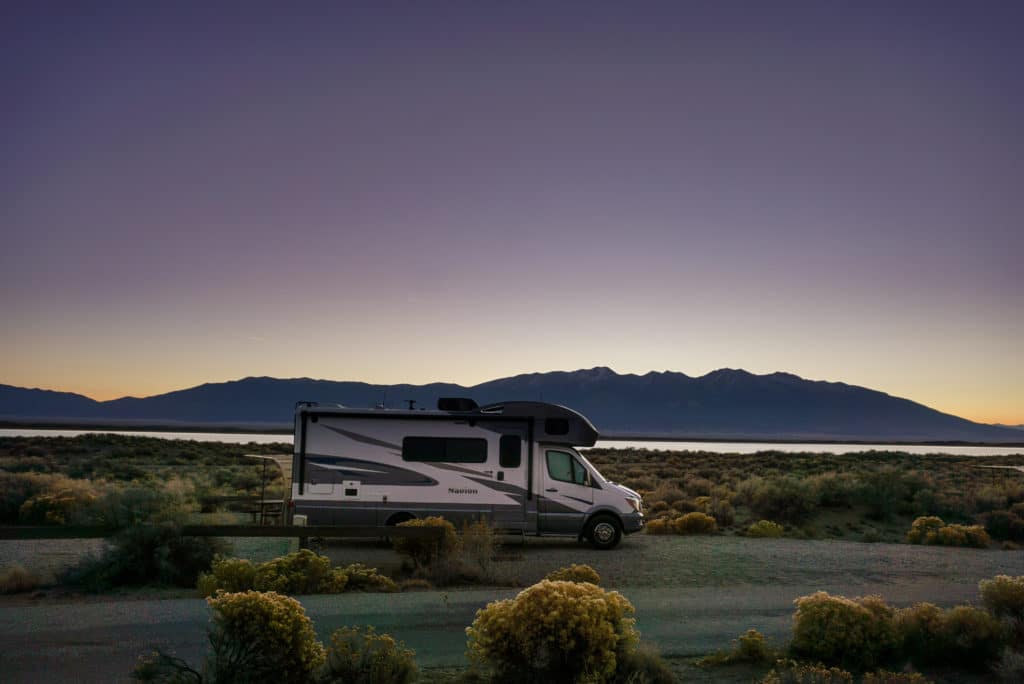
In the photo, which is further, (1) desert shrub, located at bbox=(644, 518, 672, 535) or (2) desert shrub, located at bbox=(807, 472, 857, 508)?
(2) desert shrub, located at bbox=(807, 472, 857, 508)

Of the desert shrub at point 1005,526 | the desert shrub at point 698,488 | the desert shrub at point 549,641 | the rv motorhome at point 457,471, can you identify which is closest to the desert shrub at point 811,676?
the desert shrub at point 549,641

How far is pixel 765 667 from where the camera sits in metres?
7.64

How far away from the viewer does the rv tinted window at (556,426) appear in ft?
55.2

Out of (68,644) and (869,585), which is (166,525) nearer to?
(68,644)

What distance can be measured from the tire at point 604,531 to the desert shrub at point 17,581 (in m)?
9.88

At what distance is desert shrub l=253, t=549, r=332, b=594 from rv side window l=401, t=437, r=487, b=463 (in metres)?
5.05

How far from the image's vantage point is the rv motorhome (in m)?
16.3

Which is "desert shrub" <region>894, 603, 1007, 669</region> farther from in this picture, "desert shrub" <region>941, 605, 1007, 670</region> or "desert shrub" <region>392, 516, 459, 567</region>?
"desert shrub" <region>392, 516, 459, 567</region>

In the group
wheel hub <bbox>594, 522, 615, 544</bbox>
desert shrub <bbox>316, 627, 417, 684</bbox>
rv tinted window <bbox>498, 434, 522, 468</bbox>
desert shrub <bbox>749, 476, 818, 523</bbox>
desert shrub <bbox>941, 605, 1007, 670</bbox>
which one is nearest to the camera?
desert shrub <bbox>316, 627, 417, 684</bbox>

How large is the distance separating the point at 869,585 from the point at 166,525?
11328mm

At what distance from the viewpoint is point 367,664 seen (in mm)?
6336

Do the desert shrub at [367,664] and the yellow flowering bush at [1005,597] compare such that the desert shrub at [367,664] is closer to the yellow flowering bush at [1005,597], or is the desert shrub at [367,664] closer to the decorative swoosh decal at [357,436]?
the yellow flowering bush at [1005,597]

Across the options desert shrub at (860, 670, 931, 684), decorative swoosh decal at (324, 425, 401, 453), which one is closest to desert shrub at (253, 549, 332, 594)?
decorative swoosh decal at (324, 425, 401, 453)

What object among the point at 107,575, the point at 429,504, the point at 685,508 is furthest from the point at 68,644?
the point at 685,508
